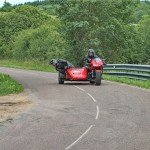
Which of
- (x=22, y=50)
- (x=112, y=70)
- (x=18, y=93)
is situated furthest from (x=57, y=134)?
(x=22, y=50)

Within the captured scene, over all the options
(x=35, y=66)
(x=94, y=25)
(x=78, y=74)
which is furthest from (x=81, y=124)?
(x=35, y=66)

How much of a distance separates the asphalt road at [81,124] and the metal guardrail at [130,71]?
646 cm

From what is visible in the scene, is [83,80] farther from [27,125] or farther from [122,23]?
[122,23]

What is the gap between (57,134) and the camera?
9484 mm

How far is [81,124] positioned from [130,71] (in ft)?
50.8

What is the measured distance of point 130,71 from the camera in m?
25.8

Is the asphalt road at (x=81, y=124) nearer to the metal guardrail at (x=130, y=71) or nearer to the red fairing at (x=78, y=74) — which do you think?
the red fairing at (x=78, y=74)

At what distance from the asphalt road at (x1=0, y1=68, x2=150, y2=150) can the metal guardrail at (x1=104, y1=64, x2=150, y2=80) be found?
646 centimetres

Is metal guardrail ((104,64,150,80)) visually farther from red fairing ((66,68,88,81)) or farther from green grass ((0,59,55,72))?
green grass ((0,59,55,72))

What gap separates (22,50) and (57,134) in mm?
64550

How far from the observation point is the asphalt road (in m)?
8.48

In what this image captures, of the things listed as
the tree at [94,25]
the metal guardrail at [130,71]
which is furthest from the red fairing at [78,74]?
the tree at [94,25]

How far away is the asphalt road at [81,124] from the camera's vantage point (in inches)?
334

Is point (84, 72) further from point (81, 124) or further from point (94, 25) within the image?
point (94, 25)
